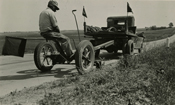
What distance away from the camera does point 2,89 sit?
4.98 metres

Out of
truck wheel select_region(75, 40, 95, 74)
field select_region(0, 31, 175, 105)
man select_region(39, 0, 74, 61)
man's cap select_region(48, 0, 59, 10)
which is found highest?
man's cap select_region(48, 0, 59, 10)

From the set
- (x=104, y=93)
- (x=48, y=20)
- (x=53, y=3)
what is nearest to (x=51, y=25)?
(x=48, y=20)

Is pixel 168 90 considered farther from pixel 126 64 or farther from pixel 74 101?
pixel 126 64

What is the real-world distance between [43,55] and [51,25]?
3.15ft

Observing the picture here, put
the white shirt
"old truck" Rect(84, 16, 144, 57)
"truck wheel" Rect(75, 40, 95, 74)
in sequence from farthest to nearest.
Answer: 1. "old truck" Rect(84, 16, 144, 57)
2. the white shirt
3. "truck wheel" Rect(75, 40, 95, 74)

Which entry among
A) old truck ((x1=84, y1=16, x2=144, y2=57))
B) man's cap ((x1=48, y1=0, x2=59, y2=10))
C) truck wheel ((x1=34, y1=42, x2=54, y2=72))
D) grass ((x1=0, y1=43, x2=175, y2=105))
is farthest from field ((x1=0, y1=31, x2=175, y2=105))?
old truck ((x1=84, y1=16, x2=144, y2=57))

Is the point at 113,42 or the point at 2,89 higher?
the point at 113,42

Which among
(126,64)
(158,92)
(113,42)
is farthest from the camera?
(113,42)

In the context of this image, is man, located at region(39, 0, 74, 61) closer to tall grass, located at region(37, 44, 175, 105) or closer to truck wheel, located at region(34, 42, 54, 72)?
truck wheel, located at region(34, 42, 54, 72)

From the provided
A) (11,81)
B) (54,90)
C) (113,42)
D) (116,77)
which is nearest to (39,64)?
(11,81)

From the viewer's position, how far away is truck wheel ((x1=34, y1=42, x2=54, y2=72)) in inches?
243

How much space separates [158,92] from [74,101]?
153cm

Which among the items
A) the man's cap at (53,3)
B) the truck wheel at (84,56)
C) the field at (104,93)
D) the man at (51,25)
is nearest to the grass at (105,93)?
the field at (104,93)

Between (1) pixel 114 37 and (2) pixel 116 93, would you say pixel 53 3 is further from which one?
(1) pixel 114 37
